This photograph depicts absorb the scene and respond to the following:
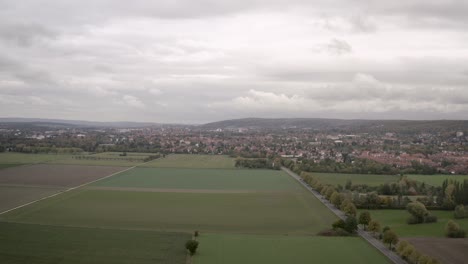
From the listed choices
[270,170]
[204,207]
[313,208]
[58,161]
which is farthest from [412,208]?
[58,161]

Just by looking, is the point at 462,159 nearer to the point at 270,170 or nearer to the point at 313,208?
the point at 270,170

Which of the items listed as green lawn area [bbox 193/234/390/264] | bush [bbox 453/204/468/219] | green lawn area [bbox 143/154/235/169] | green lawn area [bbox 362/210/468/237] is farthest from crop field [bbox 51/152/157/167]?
bush [bbox 453/204/468/219]

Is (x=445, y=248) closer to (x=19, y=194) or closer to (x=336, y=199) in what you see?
(x=336, y=199)

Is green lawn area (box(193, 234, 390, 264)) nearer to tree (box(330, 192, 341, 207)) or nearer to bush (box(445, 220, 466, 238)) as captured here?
bush (box(445, 220, 466, 238))

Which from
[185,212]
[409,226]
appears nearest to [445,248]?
[409,226]

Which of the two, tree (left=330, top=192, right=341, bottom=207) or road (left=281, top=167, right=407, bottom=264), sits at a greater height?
tree (left=330, top=192, right=341, bottom=207)

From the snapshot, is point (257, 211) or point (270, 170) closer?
point (257, 211)
